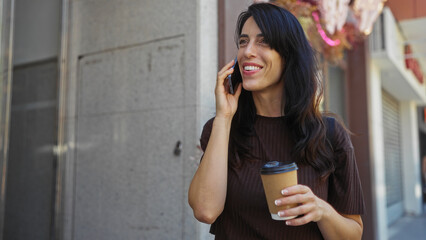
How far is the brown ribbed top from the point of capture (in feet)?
5.24

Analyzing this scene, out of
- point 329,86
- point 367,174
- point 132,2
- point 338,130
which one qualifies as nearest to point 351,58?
point 329,86

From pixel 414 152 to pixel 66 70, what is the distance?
526 inches

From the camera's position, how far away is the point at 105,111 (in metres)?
4.07

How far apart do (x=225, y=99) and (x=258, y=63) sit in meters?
0.22

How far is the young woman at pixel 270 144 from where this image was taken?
5.31 ft

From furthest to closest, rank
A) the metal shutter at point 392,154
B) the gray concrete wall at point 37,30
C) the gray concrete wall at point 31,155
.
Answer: the metal shutter at point 392,154, the gray concrete wall at point 37,30, the gray concrete wall at point 31,155

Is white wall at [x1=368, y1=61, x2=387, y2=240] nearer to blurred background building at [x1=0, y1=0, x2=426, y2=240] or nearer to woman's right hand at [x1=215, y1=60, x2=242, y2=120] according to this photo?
blurred background building at [x1=0, y1=0, x2=426, y2=240]

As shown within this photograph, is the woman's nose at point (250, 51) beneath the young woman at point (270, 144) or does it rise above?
above

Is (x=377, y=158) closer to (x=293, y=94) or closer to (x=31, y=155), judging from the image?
(x=31, y=155)

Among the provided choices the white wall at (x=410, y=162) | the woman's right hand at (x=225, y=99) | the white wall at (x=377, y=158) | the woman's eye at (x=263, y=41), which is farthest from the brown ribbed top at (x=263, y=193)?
the white wall at (x=410, y=162)

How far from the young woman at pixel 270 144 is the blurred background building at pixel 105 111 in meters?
1.70

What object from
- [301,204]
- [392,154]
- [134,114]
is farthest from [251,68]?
[392,154]

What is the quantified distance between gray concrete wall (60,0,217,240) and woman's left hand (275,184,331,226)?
2.07m

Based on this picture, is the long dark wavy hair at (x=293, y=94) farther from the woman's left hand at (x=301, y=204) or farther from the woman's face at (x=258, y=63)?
the woman's left hand at (x=301, y=204)
